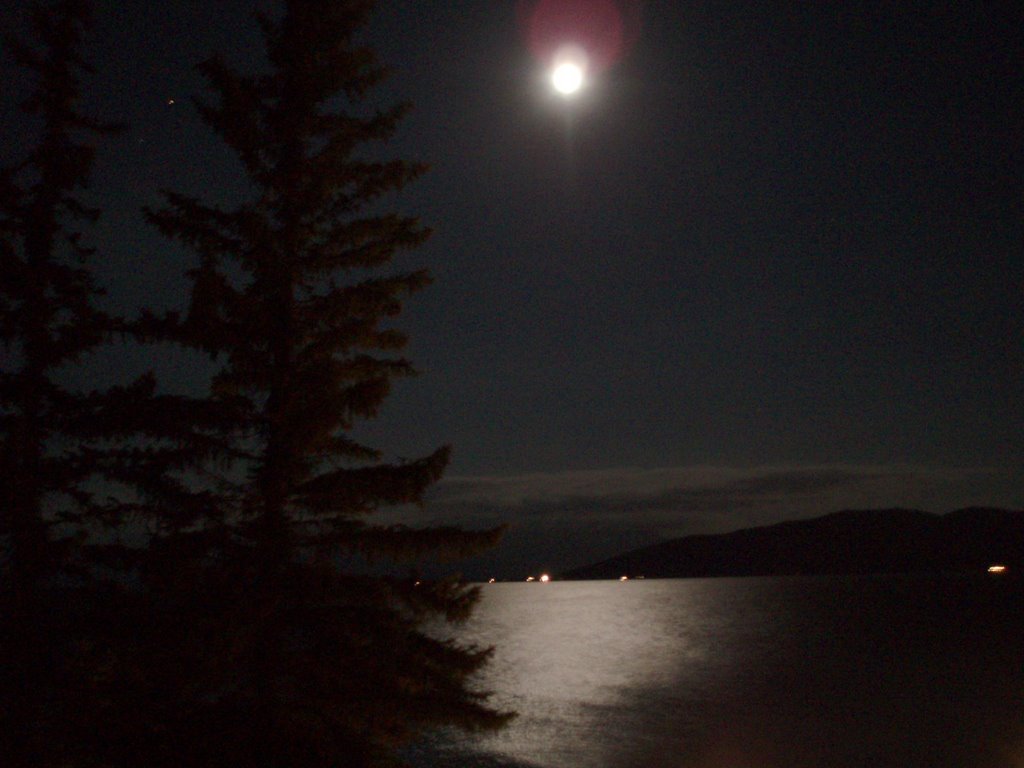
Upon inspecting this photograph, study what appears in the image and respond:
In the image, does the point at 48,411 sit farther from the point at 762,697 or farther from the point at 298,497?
the point at 762,697

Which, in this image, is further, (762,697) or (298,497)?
(762,697)

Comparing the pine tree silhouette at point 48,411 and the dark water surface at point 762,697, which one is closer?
the pine tree silhouette at point 48,411

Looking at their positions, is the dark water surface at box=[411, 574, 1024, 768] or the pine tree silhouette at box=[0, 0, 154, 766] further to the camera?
the dark water surface at box=[411, 574, 1024, 768]

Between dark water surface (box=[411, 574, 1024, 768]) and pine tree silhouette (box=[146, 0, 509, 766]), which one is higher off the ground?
pine tree silhouette (box=[146, 0, 509, 766])

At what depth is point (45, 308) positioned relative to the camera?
13.0 metres

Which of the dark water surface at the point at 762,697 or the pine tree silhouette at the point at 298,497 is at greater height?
the pine tree silhouette at the point at 298,497

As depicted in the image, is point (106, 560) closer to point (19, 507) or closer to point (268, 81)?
point (19, 507)

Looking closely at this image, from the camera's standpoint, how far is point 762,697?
68.1m

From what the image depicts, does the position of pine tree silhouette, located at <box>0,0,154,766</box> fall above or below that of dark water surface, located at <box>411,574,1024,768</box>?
above

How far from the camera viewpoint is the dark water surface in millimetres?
47094

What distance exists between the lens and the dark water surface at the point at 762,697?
47094 millimetres

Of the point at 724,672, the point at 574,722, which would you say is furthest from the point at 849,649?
the point at 574,722

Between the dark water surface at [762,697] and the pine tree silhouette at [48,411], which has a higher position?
the pine tree silhouette at [48,411]

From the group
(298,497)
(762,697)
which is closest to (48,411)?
(298,497)
